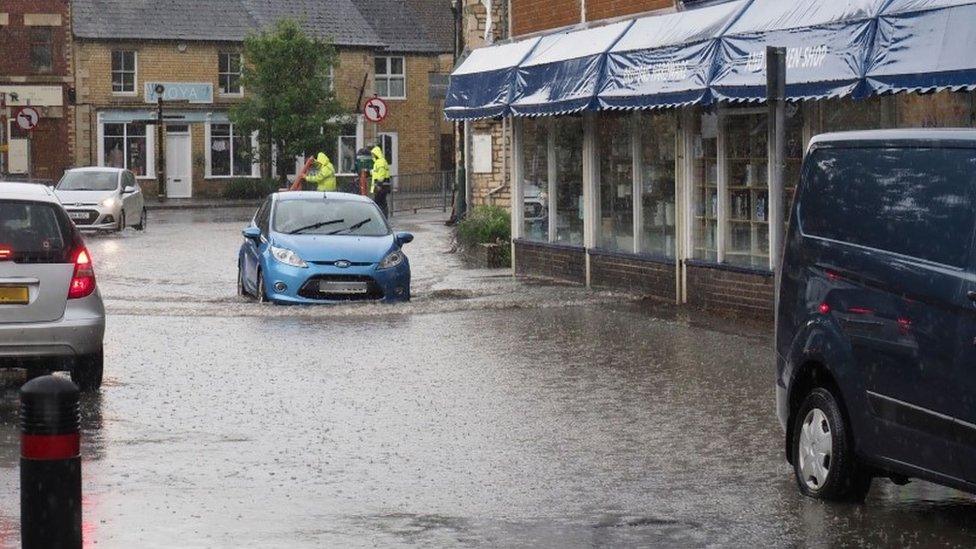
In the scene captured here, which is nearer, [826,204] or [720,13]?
[826,204]

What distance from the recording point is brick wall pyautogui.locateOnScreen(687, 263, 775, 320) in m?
20.0

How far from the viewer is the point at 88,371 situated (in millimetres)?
13695

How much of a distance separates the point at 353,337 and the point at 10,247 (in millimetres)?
5486

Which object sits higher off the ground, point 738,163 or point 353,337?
point 738,163

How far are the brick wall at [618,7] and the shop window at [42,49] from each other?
44226 millimetres

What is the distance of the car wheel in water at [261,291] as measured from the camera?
22.0 metres

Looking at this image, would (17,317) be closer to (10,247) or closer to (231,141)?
(10,247)

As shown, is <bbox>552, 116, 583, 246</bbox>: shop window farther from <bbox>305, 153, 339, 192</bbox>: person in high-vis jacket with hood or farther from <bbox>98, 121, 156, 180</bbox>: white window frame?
<bbox>98, 121, 156, 180</bbox>: white window frame

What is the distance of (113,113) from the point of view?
66.3 meters

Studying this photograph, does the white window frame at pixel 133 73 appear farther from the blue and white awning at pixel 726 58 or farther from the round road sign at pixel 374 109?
the blue and white awning at pixel 726 58

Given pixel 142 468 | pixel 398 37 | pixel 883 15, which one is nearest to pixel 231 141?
pixel 398 37

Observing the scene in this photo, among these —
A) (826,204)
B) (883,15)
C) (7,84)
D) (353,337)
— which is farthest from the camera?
(7,84)

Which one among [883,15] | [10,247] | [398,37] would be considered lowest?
[10,247]

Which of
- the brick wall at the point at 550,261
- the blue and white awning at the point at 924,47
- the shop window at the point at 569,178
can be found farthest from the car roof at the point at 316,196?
the blue and white awning at the point at 924,47
